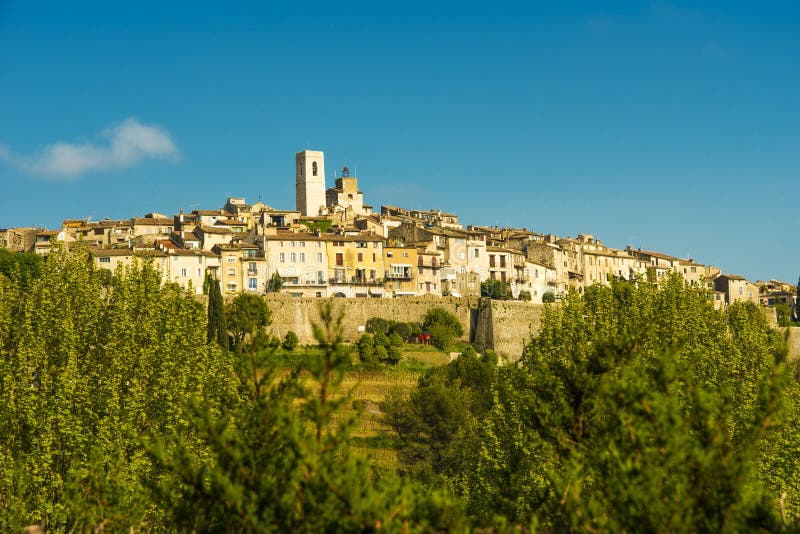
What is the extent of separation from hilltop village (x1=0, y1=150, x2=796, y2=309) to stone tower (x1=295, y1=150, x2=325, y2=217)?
563 centimetres

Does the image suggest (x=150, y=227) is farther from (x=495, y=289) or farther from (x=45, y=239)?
(x=495, y=289)

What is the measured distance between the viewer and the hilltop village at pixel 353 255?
271 feet

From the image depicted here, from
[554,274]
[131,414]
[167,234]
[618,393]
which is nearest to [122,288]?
[131,414]

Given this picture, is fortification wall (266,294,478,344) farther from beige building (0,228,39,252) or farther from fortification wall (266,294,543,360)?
beige building (0,228,39,252)

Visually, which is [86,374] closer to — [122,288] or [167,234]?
[122,288]

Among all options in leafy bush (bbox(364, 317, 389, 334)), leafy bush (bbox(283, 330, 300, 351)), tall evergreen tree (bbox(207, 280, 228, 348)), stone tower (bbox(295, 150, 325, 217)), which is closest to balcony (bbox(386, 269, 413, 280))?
leafy bush (bbox(364, 317, 389, 334))

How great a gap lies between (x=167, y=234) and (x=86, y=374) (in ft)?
204

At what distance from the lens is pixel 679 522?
12.5 m

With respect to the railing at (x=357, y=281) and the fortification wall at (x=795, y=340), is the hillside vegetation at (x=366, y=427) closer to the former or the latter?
the railing at (x=357, y=281)

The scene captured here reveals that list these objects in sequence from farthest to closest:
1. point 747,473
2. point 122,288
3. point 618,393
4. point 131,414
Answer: point 122,288, point 131,414, point 618,393, point 747,473

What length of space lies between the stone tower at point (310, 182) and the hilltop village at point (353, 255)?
5.63 m

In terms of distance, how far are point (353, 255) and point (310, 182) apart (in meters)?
38.4

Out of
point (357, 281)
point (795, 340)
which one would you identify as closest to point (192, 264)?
point (357, 281)

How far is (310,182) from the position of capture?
124438 millimetres
